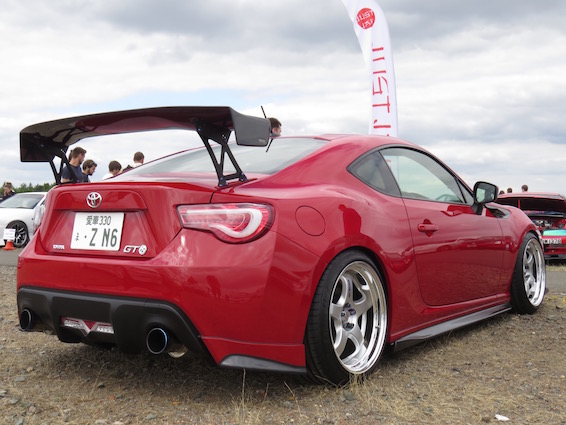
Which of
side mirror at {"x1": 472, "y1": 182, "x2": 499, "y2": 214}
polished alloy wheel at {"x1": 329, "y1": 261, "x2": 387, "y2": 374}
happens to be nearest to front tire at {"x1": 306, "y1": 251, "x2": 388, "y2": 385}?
polished alloy wheel at {"x1": 329, "y1": 261, "x2": 387, "y2": 374}

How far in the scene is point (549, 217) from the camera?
419 inches

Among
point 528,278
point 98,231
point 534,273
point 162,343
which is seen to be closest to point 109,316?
point 162,343

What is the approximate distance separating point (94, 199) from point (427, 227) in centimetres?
188

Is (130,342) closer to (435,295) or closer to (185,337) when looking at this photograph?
(185,337)

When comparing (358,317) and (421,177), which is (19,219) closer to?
(421,177)

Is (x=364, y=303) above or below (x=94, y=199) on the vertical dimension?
below

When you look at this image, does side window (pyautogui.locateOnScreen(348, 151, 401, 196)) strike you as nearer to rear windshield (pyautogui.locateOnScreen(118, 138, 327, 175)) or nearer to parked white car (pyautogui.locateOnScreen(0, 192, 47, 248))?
rear windshield (pyautogui.locateOnScreen(118, 138, 327, 175))

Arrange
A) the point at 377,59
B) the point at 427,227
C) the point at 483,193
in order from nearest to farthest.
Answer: the point at 427,227 < the point at 483,193 < the point at 377,59

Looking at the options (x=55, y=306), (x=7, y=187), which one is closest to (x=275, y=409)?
(x=55, y=306)

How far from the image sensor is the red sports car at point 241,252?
109 inches

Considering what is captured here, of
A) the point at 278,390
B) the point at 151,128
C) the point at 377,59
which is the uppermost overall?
the point at 377,59

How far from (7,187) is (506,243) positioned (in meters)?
16.1

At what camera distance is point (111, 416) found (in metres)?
2.85

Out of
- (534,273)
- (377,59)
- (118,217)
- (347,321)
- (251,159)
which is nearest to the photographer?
(118,217)
